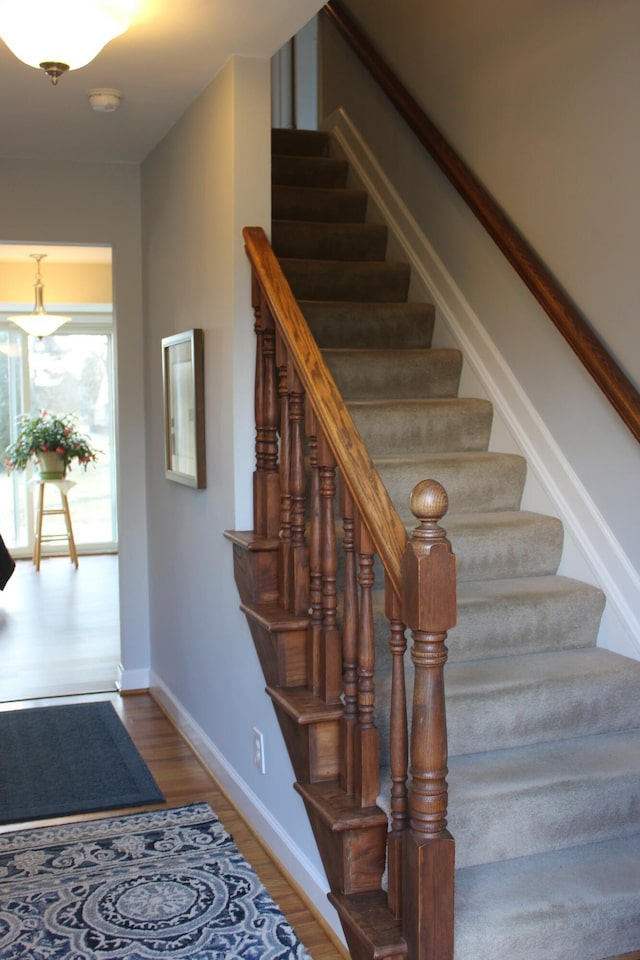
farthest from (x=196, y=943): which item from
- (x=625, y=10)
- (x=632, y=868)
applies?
(x=625, y=10)

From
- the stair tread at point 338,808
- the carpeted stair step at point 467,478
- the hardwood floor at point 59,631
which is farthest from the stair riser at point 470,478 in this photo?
the hardwood floor at point 59,631

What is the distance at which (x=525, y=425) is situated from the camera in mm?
3492

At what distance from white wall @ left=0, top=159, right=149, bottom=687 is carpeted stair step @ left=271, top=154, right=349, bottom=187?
2.24 ft

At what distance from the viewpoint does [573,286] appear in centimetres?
317

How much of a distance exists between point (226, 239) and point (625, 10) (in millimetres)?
1373

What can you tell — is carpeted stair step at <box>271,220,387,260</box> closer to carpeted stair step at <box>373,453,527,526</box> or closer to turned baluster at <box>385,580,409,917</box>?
carpeted stair step at <box>373,453,527,526</box>

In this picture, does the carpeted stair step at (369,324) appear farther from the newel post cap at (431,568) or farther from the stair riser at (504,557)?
the newel post cap at (431,568)

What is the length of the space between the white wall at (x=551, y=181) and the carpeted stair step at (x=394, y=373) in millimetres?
259

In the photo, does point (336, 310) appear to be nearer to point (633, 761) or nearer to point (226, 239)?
point (226, 239)

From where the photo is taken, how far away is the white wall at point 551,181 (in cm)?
293

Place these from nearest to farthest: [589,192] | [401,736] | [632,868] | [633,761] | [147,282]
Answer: [401,736] → [632,868] → [633,761] → [589,192] → [147,282]

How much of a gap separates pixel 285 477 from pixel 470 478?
0.89 m

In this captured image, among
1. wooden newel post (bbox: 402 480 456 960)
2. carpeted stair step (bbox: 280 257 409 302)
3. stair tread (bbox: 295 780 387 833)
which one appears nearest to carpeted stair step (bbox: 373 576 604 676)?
stair tread (bbox: 295 780 387 833)

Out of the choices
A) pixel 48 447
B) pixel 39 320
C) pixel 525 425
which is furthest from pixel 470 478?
pixel 48 447
